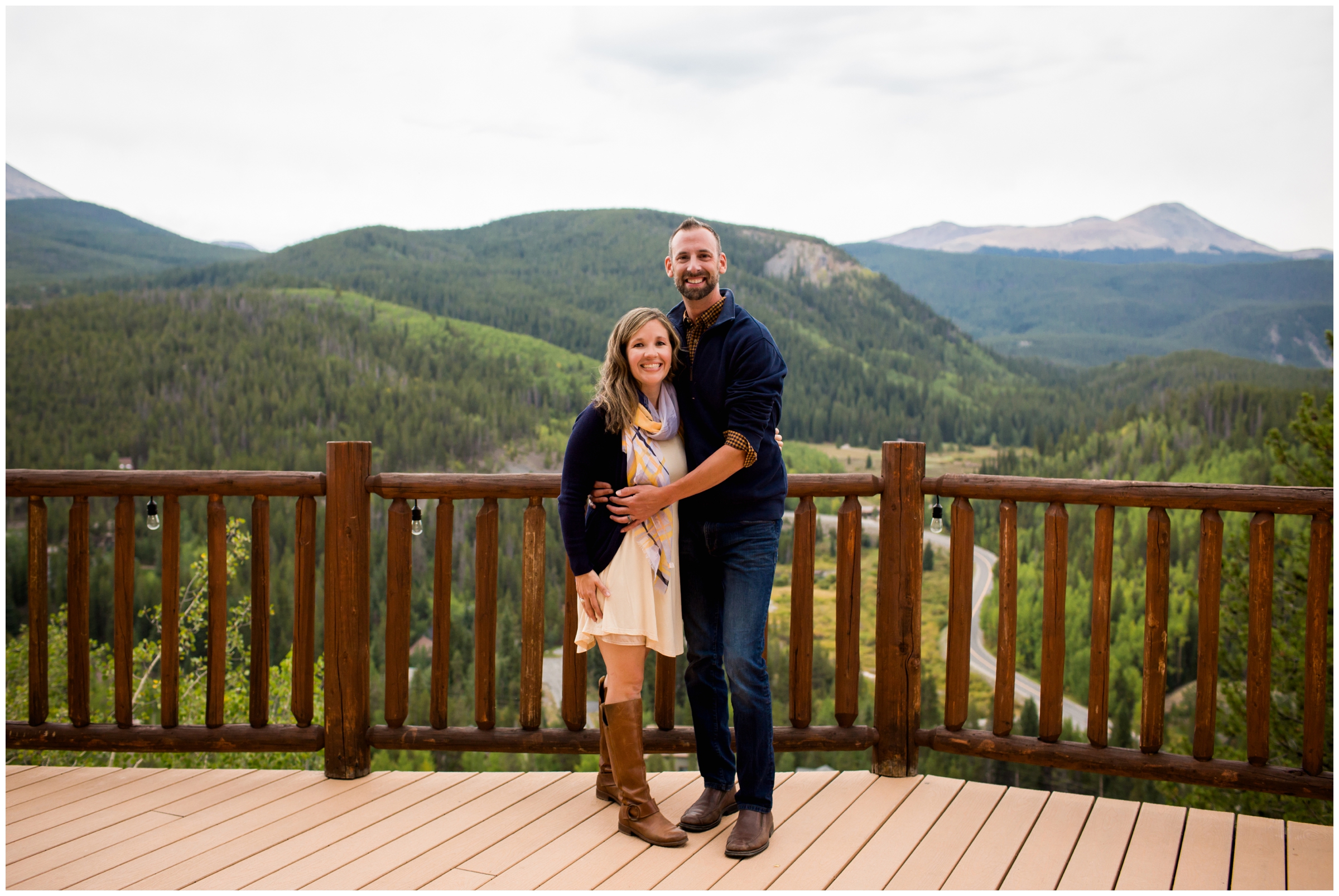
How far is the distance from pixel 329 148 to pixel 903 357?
96.1 meters

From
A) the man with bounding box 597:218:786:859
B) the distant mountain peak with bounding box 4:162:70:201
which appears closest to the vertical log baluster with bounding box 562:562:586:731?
the man with bounding box 597:218:786:859

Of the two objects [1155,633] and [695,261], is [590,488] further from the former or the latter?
[1155,633]

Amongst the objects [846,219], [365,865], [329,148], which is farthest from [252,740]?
[846,219]

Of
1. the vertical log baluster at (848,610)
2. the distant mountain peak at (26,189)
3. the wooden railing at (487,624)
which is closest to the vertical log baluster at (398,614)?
the wooden railing at (487,624)

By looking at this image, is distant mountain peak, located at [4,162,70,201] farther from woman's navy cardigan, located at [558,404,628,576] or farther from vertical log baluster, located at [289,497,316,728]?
woman's navy cardigan, located at [558,404,628,576]

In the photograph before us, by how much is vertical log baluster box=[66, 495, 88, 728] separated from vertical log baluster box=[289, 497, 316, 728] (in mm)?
678

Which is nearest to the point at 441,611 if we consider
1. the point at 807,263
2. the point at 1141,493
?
the point at 1141,493

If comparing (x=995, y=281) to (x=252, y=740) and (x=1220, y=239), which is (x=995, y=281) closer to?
(x=1220, y=239)

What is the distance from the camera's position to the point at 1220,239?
168500mm

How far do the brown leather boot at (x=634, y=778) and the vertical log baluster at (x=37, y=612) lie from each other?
194cm

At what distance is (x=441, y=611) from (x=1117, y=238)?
19895 cm

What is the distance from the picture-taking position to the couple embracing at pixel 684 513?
7.90ft

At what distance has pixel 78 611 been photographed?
9.71ft

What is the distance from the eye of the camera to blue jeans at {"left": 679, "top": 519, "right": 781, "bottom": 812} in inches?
97.3
